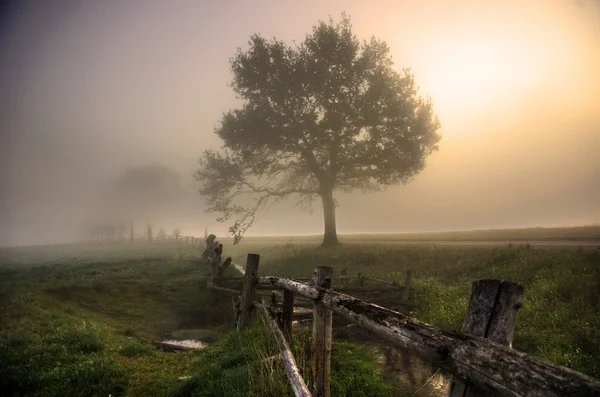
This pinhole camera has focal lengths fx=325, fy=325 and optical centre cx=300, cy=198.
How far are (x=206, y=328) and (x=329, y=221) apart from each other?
16221 millimetres

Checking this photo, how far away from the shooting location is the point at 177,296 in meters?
15.1

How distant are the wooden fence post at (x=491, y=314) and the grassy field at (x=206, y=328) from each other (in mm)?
3306

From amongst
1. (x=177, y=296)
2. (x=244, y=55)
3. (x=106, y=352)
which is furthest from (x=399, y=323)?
(x=244, y=55)

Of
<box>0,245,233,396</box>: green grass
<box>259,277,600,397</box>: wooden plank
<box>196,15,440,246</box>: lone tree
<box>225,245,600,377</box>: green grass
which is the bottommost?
<box>0,245,233,396</box>: green grass

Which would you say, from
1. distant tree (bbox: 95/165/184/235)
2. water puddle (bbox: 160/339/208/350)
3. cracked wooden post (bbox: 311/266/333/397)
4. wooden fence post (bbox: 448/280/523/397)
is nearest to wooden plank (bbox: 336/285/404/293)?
water puddle (bbox: 160/339/208/350)

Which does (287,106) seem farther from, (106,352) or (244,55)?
(106,352)

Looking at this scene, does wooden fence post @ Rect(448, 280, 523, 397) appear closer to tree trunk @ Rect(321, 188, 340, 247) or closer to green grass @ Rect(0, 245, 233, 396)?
green grass @ Rect(0, 245, 233, 396)

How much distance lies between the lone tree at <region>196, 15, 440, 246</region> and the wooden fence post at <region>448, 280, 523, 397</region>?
22.5m

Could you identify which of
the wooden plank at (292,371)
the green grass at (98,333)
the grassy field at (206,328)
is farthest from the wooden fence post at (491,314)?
the green grass at (98,333)

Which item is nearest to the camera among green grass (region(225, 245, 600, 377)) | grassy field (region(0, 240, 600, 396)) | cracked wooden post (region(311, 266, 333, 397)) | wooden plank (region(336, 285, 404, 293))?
cracked wooden post (region(311, 266, 333, 397))

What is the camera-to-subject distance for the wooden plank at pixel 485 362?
145 cm

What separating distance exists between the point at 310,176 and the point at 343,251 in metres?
11.1

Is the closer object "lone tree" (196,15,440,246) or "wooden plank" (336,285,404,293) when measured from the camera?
"wooden plank" (336,285,404,293)

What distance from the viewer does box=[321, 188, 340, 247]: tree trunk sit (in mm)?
25922
